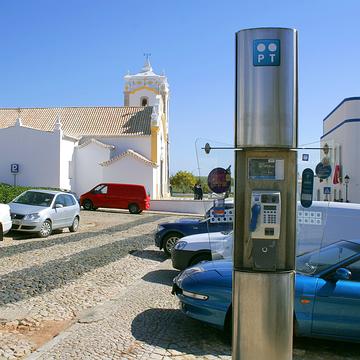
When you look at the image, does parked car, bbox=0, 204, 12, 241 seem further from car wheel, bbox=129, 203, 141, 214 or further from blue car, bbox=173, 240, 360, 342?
car wheel, bbox=129, 203, 141, 214

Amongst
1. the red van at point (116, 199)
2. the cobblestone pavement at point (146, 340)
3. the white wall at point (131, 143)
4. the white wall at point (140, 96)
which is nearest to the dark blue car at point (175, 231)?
the cobblestone pavement at point (146, 340)

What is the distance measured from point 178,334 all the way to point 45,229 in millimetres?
10966

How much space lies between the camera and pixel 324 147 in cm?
509

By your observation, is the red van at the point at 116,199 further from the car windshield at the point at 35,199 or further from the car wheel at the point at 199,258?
the car wheel at the point at 199,258

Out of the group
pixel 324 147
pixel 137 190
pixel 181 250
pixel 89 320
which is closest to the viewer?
pixel 324 147

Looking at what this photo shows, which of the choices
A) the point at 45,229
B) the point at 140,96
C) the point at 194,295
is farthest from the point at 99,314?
the point at 140,96

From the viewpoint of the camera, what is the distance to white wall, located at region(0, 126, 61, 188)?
39250 mm

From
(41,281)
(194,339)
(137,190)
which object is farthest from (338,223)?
(137,190)

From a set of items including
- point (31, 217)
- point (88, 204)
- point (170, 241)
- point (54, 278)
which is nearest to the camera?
point (54, 278)

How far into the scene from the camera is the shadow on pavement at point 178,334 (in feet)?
19.1

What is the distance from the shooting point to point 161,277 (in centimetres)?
1029

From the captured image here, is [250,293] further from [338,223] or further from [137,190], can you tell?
[137,190]

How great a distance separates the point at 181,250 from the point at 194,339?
3.68 meters

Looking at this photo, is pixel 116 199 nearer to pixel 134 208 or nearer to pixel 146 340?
pixel 134 208
